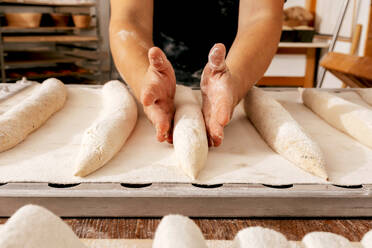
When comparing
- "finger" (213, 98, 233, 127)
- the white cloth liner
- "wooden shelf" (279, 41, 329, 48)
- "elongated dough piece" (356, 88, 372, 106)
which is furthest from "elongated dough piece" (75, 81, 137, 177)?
"wooden shelf" (279, 41, 329, 48)

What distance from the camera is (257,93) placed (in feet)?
3.70

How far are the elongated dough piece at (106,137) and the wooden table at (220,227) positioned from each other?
14cm

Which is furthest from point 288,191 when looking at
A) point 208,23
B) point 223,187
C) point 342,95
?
point 208,23

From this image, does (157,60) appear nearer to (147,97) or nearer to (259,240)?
(147,97)

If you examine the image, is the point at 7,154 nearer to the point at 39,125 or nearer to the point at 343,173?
the point at 39,125

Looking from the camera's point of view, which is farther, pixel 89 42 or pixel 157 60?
pixel 89 42

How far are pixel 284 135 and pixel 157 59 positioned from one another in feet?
1.22

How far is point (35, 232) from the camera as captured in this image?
37 cm

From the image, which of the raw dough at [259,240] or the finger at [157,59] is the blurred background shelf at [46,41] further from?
the raw dough at [259,240]

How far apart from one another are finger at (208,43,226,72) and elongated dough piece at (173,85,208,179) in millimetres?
137

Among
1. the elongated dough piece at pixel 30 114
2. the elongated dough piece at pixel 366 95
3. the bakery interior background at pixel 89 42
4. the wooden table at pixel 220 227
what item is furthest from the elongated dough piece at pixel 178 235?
the bakery interior background at pixel 89 42

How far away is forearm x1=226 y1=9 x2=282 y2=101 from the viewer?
1.07 m

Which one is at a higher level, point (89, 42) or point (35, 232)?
point (35, 232)

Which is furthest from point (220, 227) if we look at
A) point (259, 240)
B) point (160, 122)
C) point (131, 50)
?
point (131, 50)
